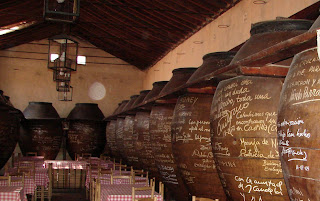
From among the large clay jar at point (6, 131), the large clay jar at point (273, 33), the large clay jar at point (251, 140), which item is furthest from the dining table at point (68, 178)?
the large clay jar at point (273, 33)

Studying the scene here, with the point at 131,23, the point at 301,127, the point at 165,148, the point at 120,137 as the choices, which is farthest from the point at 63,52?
the point at 301,127

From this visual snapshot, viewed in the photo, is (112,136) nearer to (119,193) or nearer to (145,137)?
(145,137)

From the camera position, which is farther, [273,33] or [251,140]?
[273,33]

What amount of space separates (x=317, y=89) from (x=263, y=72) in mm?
1332

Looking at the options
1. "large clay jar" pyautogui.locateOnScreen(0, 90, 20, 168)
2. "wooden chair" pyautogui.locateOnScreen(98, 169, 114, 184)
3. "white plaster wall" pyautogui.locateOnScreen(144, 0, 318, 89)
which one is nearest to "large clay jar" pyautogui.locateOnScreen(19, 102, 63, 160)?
"large clay jar" pyautogui.locateOnScreen(0, 90, 20, 168)

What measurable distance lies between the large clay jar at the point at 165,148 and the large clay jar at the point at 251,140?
259 centimetres

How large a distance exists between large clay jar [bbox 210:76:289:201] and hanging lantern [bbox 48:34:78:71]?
485 cm

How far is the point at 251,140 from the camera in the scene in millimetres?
3895

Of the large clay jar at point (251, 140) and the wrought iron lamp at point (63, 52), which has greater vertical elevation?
the wrought iron lamp at point (63, 52)

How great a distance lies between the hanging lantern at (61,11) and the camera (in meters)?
6.36

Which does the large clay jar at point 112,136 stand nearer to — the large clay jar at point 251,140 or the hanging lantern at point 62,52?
the hanging lantern at point 62,52

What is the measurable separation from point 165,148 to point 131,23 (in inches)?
277

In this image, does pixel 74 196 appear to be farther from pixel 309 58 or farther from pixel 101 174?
pixel 309 58

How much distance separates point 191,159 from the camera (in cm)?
566
